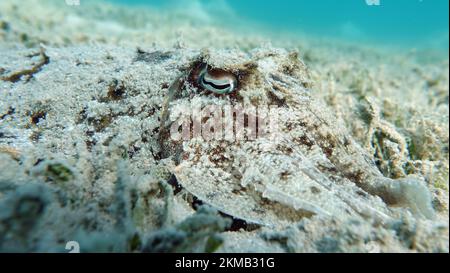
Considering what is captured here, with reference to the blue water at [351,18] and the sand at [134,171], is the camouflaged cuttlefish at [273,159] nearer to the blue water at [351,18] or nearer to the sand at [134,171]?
the sand at [134,171]

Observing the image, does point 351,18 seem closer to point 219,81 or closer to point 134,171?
point 219,81

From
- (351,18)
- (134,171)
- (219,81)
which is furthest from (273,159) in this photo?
(351,18)

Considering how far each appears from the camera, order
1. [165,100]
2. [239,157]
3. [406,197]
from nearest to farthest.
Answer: [406,197]
[239,157]
[165,100]

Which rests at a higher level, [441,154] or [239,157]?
[239,157]

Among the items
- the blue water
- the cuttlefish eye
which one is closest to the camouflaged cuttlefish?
the cuttlefish eye

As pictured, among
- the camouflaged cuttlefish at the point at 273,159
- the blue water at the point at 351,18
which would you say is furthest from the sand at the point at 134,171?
the blue water at the point at 351,18

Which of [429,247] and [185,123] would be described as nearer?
[429,247]

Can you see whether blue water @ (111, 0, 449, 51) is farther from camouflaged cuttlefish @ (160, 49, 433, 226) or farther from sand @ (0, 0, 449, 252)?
camouflaged cuttlefish @ (160, 49, 433, 226)
